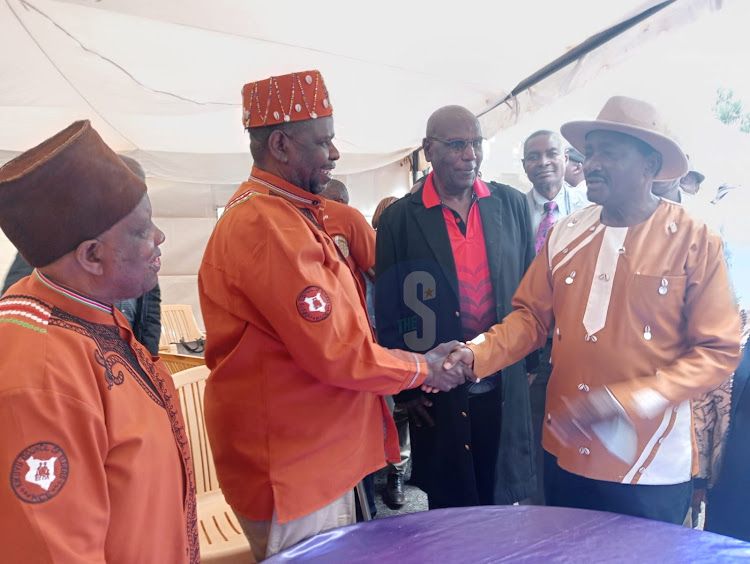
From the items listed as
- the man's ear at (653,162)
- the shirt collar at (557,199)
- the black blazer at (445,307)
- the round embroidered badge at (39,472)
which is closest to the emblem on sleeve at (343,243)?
the black blazer at (445,307)

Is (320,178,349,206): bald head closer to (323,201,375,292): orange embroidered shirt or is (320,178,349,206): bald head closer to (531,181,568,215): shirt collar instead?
(323,201,375,292): orange embroidered shirt

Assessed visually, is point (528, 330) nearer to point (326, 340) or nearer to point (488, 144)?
point (326, 340)

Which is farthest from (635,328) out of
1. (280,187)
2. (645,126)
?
(280,187)

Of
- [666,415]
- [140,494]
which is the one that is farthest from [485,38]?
[140,494]

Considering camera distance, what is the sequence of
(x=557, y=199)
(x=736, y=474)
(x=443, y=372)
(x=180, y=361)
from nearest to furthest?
1. (x=736, y=474)
2. (x=443, y=372)
3. (x=557, y=199)
4. (x=180, y=361)

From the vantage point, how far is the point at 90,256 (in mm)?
1113

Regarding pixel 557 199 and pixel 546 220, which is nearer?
pixel 546 220

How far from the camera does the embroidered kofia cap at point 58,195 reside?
1.02m

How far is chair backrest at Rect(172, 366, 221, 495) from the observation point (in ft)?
8.82

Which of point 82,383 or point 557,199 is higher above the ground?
point 557,199

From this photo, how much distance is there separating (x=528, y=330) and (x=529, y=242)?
21.6 inches

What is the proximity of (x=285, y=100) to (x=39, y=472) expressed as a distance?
141cm

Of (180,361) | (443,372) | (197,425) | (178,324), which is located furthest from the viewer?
(178,324)

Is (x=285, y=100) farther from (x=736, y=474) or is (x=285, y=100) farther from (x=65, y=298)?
(x=736, y=474)
